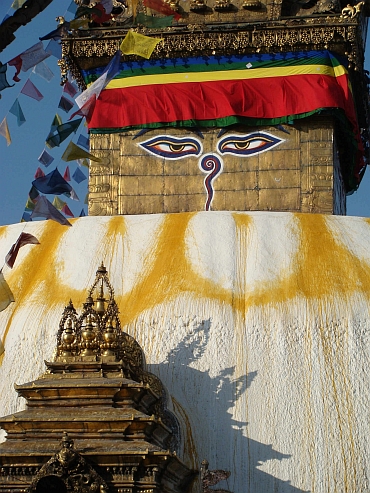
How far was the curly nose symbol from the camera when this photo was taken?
15672mm

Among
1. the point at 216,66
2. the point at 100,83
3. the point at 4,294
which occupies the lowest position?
→ the point at 4,294

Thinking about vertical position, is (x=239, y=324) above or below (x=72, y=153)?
below

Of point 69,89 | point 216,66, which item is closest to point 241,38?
point 216,66

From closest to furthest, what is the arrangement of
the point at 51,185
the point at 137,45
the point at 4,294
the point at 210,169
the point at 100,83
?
the point at 4,294
the point at 51,185
the point at 137,45
the point at 100,83
the point at 210,169

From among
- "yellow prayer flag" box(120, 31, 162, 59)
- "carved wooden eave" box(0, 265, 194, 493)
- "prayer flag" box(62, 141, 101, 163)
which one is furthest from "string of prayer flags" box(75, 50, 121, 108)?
"carved wooden eave" box(0, 265, 194, 493)

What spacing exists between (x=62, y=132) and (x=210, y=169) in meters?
4.71

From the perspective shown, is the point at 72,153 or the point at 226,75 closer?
the point at 72,153

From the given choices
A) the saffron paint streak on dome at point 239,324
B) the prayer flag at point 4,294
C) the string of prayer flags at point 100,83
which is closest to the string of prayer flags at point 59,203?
the saffron paint streak on dome at point 239,324

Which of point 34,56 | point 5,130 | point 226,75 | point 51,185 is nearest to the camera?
point 34,56

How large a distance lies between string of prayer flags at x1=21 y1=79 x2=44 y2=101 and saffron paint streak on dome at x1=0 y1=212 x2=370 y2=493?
1700 mm

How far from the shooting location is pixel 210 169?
51.5 feet

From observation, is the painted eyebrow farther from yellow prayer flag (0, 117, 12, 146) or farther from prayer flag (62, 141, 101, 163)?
prayer flag (62, 141, 101, 163)

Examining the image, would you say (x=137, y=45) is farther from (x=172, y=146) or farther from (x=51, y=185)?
(x=172, y=146)

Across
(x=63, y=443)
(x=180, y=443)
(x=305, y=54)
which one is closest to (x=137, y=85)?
(x=305, y=54)
